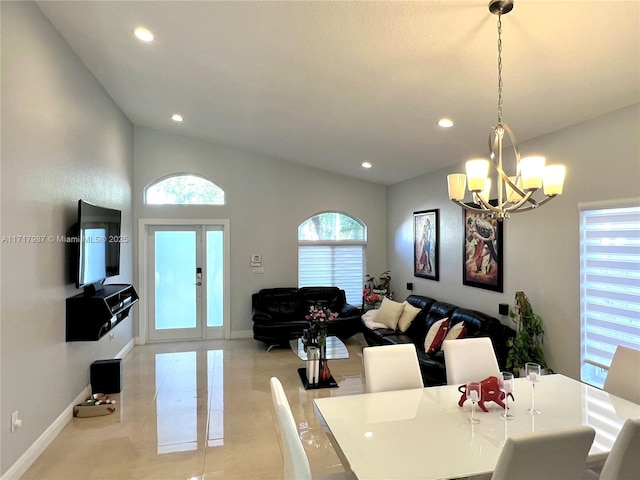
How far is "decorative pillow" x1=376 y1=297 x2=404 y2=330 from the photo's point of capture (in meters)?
5.50

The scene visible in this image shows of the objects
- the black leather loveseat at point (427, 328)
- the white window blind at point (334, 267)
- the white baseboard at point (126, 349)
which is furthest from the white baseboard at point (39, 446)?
the white window blind at point (334, 267)

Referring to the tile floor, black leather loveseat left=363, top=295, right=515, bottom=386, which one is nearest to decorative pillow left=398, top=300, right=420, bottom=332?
black leather loveseat left=363, top=295, right=515, bottom=386

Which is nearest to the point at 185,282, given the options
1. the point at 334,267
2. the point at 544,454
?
the point at 334,267

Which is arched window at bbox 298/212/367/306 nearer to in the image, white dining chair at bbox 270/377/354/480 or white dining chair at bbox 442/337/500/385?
white dining chair at bbox 442/337/500/385

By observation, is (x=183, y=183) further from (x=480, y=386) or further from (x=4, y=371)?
(x=480, y=386)

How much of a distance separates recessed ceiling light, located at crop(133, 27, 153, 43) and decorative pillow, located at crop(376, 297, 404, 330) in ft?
14.2

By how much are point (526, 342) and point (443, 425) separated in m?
2.24

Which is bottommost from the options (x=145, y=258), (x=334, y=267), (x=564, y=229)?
(x=334, y=267)

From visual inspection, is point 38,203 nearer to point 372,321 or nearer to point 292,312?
point 292,312

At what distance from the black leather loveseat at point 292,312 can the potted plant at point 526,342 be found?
2612mm

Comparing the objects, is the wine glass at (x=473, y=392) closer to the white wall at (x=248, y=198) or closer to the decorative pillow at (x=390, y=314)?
the decorative pillow at (x=390, y=314)

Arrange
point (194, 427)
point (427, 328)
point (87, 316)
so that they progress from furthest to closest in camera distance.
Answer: point (427, 328) < point (87, 316) < point (194, 427)

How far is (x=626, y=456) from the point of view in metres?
1.57

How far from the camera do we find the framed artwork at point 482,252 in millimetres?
4391
